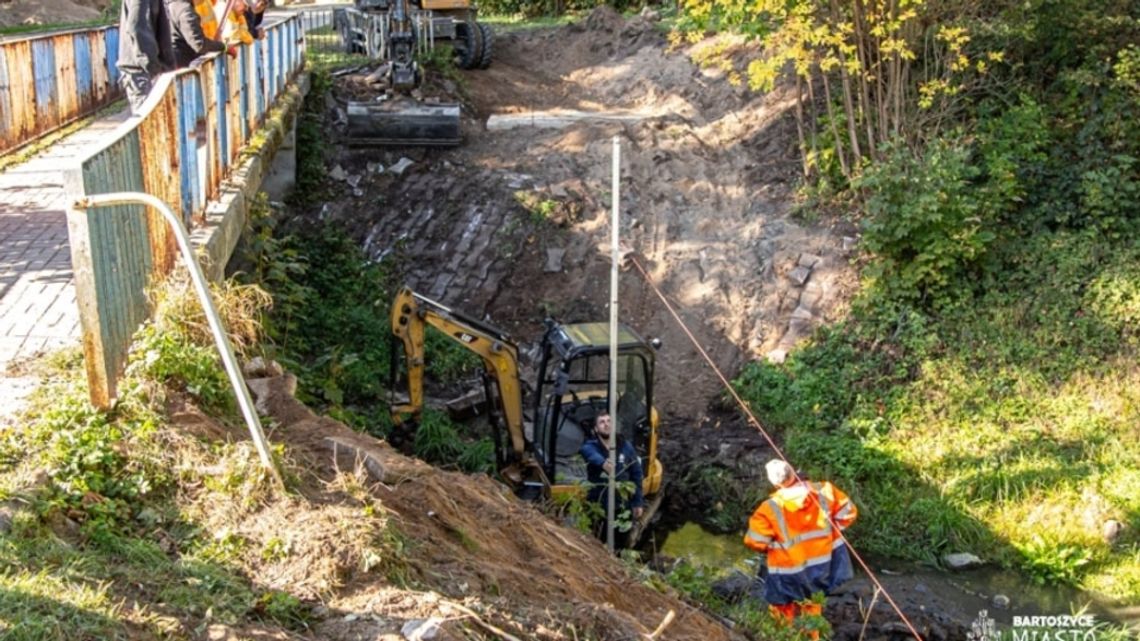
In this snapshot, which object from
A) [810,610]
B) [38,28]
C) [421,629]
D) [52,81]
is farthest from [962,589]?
[38,28]

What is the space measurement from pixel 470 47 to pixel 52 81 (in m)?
9.76

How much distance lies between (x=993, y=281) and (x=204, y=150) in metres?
9.79

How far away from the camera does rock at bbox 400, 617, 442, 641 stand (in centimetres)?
463

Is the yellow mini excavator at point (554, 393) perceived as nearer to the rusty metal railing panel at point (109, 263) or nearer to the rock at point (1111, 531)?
the rusty metal railing panel at point (109, 263)

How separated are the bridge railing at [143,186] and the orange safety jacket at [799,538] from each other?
4.80 metres

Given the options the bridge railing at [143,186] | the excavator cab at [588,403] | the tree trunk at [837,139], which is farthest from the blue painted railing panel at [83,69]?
the tree trunk at [837,139]

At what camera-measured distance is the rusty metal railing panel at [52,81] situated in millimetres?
12188

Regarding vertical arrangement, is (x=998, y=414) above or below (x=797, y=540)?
below

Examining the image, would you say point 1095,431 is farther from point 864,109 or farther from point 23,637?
point 23,637

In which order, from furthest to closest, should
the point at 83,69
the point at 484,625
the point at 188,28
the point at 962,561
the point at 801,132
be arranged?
the point at 801,132 → the point at 83,69 → the point at 962,561 → the point at 188,28 → the point at 484,625

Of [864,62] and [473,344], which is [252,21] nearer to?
[473,344]

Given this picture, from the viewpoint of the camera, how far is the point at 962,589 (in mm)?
10969

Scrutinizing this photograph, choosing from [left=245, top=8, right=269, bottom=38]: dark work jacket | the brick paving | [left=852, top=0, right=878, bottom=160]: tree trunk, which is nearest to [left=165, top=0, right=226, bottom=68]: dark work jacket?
the brick paving

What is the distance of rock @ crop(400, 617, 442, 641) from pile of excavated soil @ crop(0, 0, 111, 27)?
30802 mm
